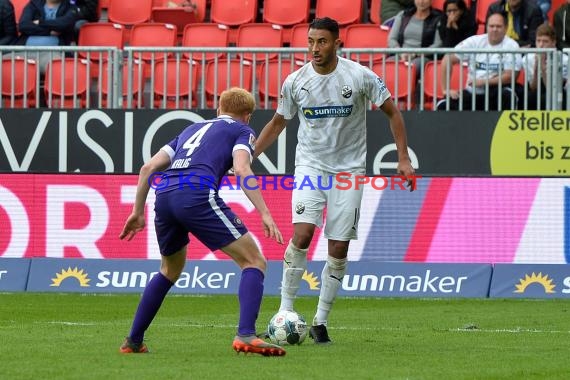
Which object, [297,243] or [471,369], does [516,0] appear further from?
[471,369]

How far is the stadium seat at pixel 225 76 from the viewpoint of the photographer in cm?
1750

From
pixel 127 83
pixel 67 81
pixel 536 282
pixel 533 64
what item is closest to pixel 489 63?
pixel 533 64

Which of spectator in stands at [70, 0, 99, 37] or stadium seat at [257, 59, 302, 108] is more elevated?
spectator in stands at [70, 0, 99, 37]

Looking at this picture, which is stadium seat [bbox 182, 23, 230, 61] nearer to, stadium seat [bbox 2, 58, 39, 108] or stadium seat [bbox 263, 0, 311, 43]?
stadium seat [bbox 263, 0, 311, 43]

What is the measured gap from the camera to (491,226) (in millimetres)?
16141

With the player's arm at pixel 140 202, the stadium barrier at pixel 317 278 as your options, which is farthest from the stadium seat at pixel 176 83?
the player's arm at pixel 140 202

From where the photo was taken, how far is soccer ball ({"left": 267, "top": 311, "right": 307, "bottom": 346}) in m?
9.87

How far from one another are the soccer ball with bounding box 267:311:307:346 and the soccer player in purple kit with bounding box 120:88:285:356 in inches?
38.0

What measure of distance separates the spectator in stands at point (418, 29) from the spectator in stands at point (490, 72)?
3.39ft

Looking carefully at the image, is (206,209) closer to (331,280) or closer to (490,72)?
(331,280)

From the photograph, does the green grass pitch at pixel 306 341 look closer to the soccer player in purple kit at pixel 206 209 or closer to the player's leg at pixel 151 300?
the player's leg at pixel 151 300

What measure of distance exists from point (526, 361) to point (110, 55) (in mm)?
10040

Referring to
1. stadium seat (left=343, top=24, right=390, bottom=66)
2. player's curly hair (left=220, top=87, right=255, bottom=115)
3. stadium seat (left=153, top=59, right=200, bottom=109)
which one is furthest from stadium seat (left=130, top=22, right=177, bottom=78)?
player's curly hair (left=220, top=87, right=255, bottom=115)

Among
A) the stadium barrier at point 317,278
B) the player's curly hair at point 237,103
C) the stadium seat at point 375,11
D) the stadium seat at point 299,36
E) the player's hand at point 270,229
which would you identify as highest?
the player's curly hair at point 237,103
